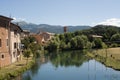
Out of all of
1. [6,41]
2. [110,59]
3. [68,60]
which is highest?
[6,41]

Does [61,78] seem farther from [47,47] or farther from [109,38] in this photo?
[109,38]

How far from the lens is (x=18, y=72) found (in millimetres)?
39375

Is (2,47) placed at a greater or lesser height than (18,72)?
greater

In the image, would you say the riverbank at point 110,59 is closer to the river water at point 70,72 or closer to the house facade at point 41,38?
the river water at point 70,72

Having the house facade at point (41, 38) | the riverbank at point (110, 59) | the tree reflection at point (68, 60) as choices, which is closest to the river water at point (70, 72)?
the riverbank at point (110, 59)

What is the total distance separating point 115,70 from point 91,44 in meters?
76.4

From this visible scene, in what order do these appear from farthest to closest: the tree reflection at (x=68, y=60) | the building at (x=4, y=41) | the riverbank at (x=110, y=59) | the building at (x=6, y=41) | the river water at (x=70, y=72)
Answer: the tree reflection at (x=68, y=60), the riverbank at (x=110, y=59), the building at (x=6, y=41), the building at (x=4, y=41), the river water at (x=70, y=72)

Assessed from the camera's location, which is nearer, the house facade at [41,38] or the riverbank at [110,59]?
the riverbank at [110,59]

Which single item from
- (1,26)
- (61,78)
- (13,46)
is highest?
(1,26)

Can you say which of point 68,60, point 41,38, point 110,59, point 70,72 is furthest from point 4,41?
point 41,38

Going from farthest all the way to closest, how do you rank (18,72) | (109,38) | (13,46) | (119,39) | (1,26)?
(109,38), (119,39), (13,46), (1,26), (18,72)

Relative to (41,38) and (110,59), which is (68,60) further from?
(41,38)

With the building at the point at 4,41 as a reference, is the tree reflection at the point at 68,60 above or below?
below

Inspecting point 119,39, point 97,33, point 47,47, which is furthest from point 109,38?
point 47,47
